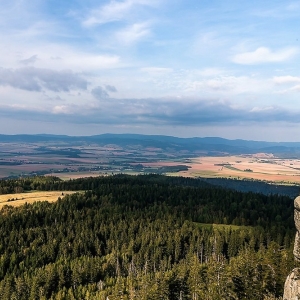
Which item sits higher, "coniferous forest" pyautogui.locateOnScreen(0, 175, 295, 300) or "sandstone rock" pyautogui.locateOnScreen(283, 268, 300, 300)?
"sandstone rock" pyautogui.locateOnScreen(283, 268, 300, 300)

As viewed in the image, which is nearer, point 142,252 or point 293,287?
point 293,287

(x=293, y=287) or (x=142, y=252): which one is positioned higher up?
(x=293, y=287)

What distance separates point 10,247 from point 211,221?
100699 millimetres

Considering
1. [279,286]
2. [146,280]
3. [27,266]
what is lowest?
[27,266]

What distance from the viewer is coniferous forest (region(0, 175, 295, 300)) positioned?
80275mm

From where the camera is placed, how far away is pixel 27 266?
12569cm

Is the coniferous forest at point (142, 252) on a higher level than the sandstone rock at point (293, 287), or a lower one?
lower

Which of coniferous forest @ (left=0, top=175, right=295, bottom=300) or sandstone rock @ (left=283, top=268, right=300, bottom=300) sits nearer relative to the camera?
sandstone rock @ (left=283, top=268, right=300, bottom=300)

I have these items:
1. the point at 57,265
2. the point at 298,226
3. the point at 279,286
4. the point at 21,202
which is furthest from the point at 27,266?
the point at 298,226

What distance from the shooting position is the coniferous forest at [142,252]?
3160 inches

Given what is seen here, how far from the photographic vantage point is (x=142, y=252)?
452ft

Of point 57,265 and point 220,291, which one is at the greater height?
point 220,291

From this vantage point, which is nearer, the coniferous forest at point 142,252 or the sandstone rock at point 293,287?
the sandstone rock at point 293,287

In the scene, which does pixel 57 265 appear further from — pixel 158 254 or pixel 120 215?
pixel 120 215
